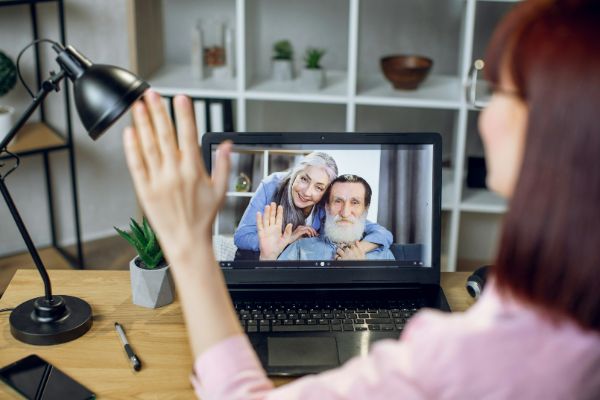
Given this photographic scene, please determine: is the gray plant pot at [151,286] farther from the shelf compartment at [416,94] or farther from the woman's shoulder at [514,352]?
the shelf compartment at [416,94]

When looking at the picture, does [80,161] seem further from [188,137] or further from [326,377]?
[326,377]

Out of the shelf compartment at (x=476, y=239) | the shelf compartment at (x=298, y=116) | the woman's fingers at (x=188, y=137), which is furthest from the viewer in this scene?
the shelf compartment at (x=298, y=116)

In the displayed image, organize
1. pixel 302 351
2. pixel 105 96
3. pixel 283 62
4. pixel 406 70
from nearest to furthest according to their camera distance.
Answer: pixel 105 96
pixel 302 351
pixel 406 70
pixel 283 62

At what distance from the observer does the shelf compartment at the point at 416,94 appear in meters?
2.71

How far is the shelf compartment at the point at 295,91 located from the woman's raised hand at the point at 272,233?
1.28 meters

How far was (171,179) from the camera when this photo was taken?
0.88 meters

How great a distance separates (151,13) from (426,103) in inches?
40.7

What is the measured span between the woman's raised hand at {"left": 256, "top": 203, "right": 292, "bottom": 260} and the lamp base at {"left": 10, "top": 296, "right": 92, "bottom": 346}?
13.3 inches

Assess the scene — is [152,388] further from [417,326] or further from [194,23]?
[194,23]

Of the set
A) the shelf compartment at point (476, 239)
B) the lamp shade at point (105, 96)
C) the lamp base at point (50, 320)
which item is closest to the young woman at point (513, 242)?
the lamp shade at point (105, 96)

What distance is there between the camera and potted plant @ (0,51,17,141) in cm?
276

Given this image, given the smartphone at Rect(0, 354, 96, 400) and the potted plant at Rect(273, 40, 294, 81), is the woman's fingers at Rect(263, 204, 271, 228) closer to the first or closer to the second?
the smartphone at Rect(0, 354, 96, 400)

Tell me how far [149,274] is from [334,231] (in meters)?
0.35

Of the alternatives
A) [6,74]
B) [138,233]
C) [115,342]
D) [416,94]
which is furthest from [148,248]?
[6,74]
